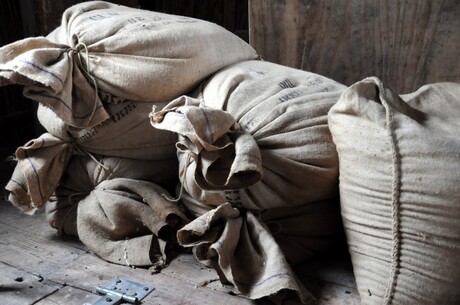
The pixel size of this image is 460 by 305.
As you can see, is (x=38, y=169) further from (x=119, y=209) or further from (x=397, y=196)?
(x=397, y=196)

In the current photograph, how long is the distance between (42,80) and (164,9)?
2.30 metres

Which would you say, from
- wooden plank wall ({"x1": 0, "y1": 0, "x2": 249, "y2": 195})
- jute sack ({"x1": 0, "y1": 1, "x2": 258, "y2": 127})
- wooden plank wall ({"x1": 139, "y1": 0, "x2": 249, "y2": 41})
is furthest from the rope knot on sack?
wooden plank wall ({"x1": 139, "y1": 0, "x2": 249, "y2": 41})

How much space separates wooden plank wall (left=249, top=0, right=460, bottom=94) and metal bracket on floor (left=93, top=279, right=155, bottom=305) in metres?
1.03

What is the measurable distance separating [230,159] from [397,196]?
1.28 feet

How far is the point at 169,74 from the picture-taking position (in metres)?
1.54

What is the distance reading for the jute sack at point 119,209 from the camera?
153 cm

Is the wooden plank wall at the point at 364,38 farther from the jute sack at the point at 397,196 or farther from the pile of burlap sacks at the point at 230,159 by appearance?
the jute sack at the point at 397,196

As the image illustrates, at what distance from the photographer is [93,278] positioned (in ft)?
4.78

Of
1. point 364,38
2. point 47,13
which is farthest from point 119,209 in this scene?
point 47,13

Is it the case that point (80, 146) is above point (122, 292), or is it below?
above

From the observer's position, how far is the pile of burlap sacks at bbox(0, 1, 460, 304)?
118 centimetres

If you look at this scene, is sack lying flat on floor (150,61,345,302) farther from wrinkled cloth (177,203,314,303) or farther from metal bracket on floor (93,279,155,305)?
metal bracket on floor (93,279,155,305)

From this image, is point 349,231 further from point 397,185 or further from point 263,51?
point 263,51

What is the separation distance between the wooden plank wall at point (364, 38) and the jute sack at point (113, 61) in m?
0.47
